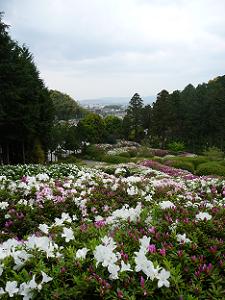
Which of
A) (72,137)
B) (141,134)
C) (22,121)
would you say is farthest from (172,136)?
(22,121)

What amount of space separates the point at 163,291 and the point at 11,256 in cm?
124

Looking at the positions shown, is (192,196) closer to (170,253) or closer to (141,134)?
(170,253)

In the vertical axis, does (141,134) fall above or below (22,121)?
below

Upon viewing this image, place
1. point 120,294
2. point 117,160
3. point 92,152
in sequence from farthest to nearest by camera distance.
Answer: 1. point 92,152
2. point 117,160
3. point 120,294

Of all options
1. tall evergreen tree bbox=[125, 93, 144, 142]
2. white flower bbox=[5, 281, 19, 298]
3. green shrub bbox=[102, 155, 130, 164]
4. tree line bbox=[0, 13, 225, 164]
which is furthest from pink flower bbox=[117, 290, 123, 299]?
tall evergreen tree bbox=[125, 93, 144, 142]

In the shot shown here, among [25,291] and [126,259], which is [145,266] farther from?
[25,291]

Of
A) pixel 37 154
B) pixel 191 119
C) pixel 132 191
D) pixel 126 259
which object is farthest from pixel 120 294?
pixel 191 119

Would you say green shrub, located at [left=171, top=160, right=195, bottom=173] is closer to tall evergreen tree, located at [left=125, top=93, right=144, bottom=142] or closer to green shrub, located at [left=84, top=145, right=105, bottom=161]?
green shrub, located at [left=84, top=145, right=105, bottom=161]

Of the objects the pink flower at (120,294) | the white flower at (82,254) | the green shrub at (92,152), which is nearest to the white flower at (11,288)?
the white flower at (82,254)

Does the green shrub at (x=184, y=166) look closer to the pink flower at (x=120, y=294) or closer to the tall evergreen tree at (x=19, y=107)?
the tall evergreen tree at (x=19, y=107)

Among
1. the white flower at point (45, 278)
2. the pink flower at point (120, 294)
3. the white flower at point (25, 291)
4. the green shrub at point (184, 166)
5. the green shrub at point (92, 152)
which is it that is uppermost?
the white flower at point (45, 278)

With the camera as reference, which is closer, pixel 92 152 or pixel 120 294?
pixel 120 294

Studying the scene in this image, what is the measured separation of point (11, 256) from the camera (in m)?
3.09

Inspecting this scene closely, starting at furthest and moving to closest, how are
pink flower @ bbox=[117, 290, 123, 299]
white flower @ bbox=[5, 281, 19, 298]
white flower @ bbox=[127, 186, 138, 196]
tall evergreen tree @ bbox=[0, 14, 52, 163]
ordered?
1. tall evergreen tree @ bbox=[0, 14, 52, 163]
2. white flower @ bbox=[127, 186, 138, 196]
3. white flower @ bbox=[5, 281, 19, 298]
4. pink flower @ bbox=[117, 290, 123, 299]
